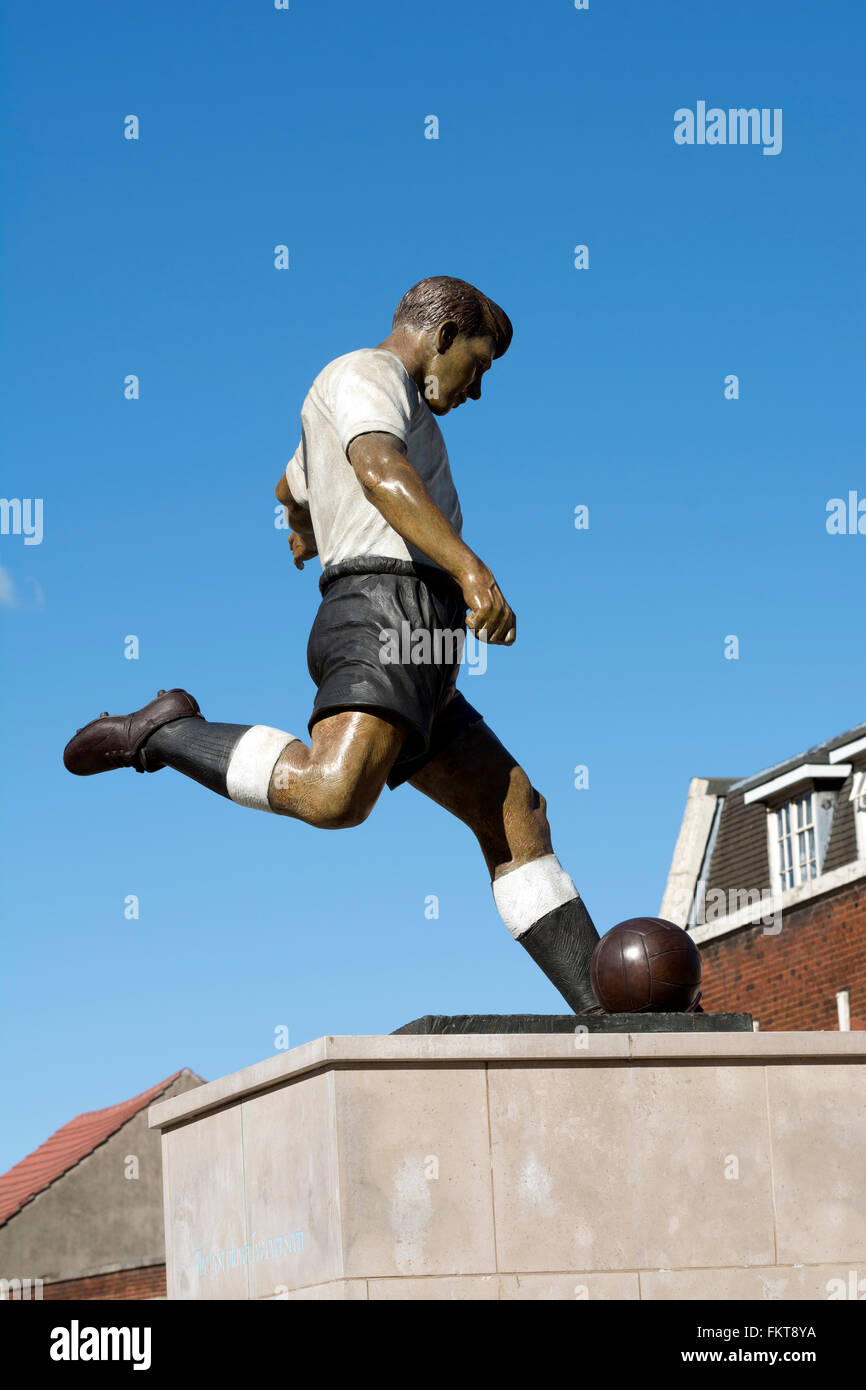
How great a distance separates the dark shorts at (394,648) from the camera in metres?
5.56

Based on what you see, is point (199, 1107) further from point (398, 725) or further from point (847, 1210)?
point (847, 1210)

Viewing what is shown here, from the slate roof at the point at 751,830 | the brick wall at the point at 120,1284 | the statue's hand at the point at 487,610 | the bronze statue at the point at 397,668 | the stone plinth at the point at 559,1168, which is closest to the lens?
the stone plinth at the point at 559,1168

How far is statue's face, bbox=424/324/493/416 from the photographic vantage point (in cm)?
614

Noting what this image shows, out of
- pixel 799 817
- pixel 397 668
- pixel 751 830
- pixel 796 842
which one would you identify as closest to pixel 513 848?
pixel 397 668

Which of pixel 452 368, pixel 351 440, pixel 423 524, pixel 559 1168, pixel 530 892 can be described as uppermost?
pixel 452 368

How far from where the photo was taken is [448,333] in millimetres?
6152

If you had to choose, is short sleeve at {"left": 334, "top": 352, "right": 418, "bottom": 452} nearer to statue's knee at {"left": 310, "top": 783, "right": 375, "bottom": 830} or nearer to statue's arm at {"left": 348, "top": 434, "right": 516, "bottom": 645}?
statue's arm at {"left": 348, "top": 434, "right": 516, "bottom": 645}

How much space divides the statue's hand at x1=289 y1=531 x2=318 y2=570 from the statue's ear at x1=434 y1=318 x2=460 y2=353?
885 mm

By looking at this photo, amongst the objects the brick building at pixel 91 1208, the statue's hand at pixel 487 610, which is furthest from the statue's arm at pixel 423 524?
the brick building at pixel 91 1208

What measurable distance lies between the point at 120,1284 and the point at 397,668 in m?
26.8

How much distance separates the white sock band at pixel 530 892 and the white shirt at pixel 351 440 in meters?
1.03

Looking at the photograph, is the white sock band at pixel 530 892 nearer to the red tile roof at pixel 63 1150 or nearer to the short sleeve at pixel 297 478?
the short sleeve at pixel 297 478

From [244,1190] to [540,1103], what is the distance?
93cm

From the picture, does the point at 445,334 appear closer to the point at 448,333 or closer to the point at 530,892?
the point at 448,333
